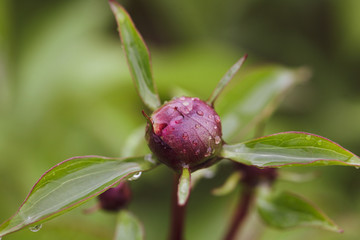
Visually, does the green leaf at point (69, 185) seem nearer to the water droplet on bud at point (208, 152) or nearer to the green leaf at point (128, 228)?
the water droplet on bud at point (208, 152)

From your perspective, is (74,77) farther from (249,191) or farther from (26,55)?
(249,191)

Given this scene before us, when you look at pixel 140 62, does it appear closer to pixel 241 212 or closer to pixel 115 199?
pixel 115 199

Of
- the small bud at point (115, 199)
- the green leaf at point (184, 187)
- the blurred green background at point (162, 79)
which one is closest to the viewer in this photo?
the green leaf at point (184, 187)

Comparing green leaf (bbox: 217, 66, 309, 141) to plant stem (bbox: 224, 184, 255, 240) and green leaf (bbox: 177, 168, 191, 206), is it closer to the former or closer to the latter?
plant stem (bbox: 224, 184, 255, 240)

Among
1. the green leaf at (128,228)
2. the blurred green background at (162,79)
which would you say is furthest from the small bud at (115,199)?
the blurred green background at (162,79)

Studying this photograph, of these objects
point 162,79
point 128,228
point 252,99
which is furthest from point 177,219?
point 162,79

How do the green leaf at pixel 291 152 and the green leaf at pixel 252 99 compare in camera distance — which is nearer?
the green leaf at pixel 291 152
